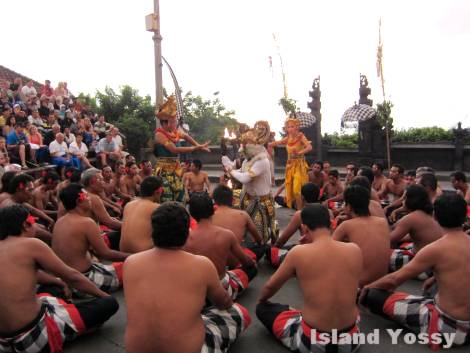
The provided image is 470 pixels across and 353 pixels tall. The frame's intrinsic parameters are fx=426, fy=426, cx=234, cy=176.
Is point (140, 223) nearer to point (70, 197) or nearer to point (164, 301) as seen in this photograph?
point (70, 197)

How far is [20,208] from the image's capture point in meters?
2.94

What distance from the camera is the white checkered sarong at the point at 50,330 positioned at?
287cm

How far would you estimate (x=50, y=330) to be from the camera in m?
3.02

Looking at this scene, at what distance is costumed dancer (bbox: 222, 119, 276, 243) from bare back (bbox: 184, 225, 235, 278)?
2.02 metres

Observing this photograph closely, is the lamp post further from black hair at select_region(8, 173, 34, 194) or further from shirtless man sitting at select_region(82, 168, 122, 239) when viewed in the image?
black hair at select_region(8, 173, 34, 194)

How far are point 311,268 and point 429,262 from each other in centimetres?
87

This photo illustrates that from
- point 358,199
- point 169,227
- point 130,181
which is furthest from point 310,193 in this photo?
point 130,181

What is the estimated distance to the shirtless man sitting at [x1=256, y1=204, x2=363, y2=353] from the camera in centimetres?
268

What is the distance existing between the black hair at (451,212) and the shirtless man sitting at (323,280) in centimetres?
70

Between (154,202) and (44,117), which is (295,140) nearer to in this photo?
(154,202)

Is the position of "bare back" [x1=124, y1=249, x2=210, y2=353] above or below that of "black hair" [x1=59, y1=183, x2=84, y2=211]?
below

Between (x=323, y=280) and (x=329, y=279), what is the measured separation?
38mm

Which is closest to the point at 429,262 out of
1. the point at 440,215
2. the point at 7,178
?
the point at 440,215

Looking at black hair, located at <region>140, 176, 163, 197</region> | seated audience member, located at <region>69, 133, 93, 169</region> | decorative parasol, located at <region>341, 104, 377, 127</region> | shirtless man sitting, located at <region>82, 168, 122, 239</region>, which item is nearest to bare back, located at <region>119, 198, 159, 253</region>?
black hair, located at <region>140, 176, 163, 197</region>
